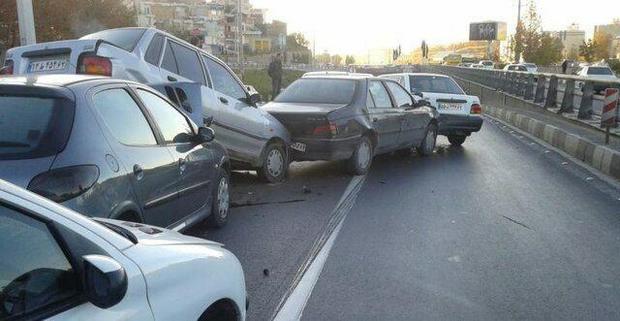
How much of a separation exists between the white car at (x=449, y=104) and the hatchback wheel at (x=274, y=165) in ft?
18.0

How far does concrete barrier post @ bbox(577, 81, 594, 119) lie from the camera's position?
15.4 metres

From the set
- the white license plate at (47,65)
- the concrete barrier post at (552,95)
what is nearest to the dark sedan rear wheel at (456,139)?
the concrete barrier post at (552,95)

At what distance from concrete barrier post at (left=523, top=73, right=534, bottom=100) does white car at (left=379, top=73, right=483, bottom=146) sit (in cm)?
860

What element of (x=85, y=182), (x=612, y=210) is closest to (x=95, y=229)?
(x=85, y=182)

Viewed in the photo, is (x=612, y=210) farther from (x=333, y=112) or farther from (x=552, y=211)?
(x=333, y=112)

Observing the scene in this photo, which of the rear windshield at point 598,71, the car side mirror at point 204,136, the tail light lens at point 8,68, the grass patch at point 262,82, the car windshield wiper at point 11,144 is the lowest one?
the grass patch at point 262,82

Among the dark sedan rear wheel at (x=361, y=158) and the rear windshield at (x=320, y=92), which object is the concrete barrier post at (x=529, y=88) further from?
the dark sedan rear wheel at (x=361, y=158)

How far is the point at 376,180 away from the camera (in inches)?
384

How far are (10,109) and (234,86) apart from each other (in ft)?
16.1

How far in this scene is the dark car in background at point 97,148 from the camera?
389 centimetres

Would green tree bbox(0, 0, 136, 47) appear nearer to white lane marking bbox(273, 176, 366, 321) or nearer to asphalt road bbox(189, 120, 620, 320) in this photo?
asphalt road bbox(189, 120, 620, 320)

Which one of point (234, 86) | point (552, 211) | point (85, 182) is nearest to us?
point (85, 182)

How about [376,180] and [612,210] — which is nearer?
[612,210]

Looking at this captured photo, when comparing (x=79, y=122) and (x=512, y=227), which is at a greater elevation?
(x=79, y=122)
